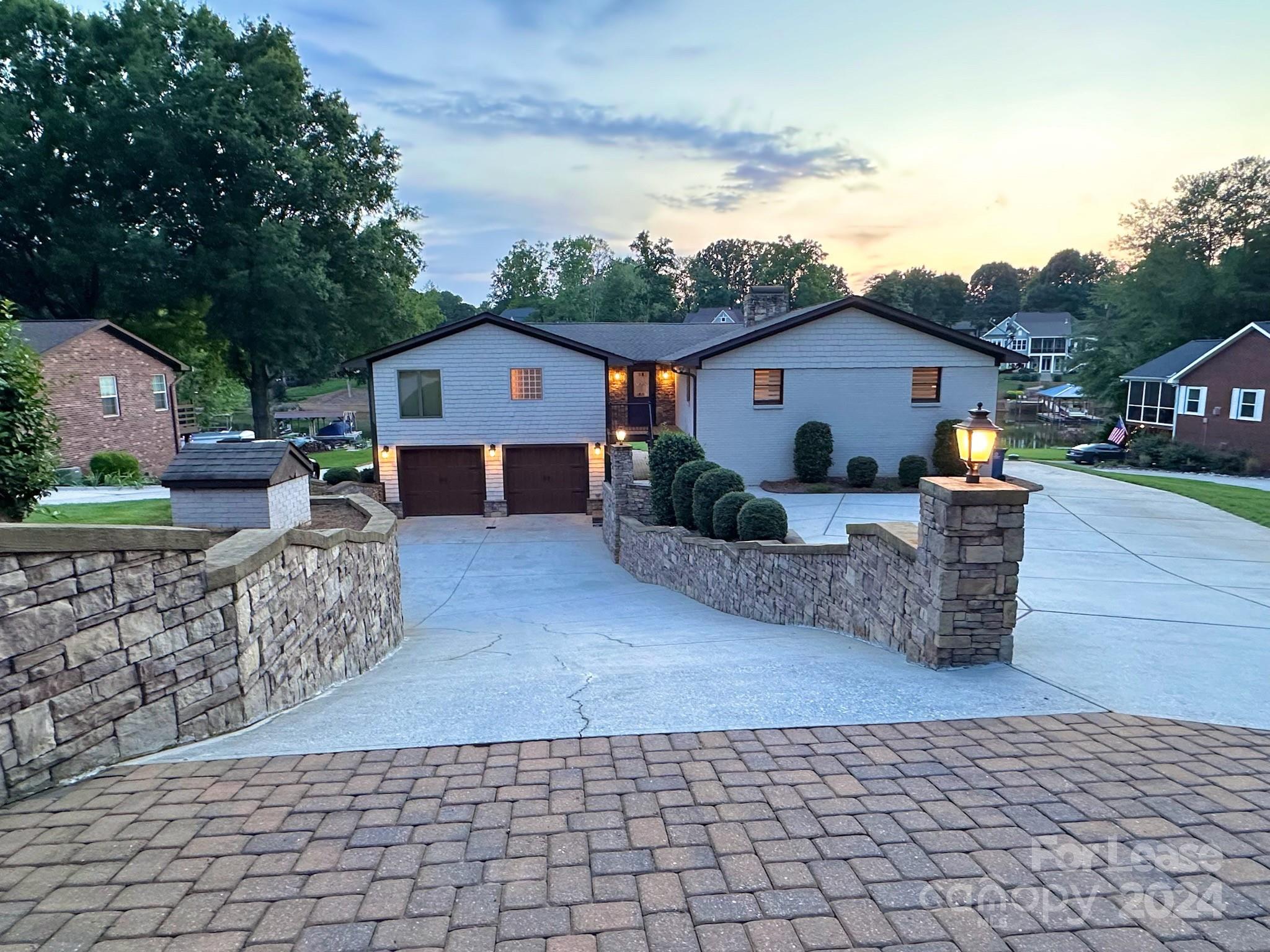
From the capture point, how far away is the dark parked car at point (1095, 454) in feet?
102

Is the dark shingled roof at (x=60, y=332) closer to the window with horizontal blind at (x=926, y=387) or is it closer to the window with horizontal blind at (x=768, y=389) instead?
the window with horizontal blind at (x=768, y=389)

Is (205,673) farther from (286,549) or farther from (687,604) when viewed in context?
(687,604)

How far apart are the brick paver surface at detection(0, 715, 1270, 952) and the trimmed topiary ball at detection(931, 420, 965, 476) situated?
15.3 meters

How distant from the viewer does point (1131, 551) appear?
10117mm

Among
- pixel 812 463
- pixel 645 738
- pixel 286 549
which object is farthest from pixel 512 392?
pixel 645 738

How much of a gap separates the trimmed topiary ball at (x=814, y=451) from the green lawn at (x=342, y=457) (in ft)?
59.7

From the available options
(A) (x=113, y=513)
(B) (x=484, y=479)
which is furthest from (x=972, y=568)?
(B) (x=484, y=479)

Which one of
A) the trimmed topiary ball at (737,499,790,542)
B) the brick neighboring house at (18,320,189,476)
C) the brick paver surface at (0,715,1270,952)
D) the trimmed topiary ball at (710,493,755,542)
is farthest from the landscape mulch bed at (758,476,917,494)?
the brick neighboring house at (18,320,189,476)

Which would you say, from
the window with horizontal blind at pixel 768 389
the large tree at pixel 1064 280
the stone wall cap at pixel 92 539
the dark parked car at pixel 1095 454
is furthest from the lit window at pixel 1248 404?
the large tree at pixel 1064 280

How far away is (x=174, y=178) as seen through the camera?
27484mm

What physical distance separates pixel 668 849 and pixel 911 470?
663 inches

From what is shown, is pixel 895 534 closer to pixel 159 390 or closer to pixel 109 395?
pixel 109 395

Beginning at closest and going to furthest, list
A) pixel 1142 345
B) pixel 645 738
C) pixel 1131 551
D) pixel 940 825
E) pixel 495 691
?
pixel 940 825
pixel 645 738
pixel 495 691
pixel 1131 551
pixel 1142 345

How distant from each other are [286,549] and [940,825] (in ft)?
15.9
